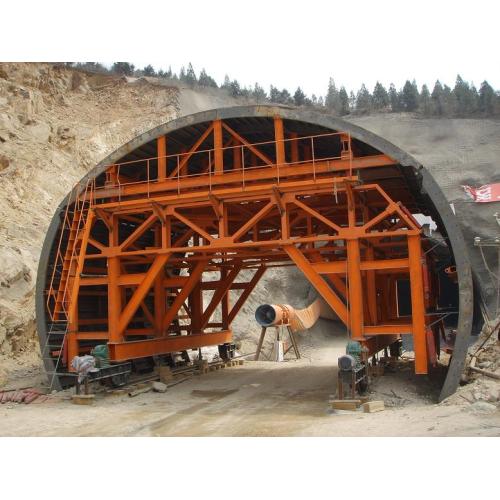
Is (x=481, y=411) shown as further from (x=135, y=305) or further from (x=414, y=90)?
(x=414, y=90)

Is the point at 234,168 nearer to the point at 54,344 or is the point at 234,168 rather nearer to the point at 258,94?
the point at 54,344

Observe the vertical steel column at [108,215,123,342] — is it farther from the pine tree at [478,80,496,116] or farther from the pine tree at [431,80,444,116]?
the pine tree at [431,80,444,116]

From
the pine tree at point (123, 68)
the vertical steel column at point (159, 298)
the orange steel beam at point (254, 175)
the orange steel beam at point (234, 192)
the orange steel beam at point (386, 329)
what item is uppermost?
the pine tree at point (123, 68)

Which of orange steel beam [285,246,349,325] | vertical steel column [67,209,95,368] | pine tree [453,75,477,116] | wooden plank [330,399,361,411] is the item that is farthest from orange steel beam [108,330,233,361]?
pine tree [453,75,477,116]

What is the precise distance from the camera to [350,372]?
11820 millimetres

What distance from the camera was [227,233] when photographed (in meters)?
14.7

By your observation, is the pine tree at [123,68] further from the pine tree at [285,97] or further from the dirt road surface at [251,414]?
the dirt road surface at [251,414]

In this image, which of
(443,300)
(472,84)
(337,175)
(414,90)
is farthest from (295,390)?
(414,90)

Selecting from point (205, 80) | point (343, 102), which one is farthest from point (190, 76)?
point (343, 102)

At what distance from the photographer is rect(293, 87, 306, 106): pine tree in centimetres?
7295

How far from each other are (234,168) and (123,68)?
35.9 metres

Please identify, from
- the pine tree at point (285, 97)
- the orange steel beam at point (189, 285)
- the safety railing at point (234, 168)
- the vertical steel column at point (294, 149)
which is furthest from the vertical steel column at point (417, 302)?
the pine tree at point (285, 97)

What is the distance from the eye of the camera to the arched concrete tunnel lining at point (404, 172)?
11.8 metres

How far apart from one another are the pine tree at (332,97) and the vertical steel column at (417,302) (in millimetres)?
60619
